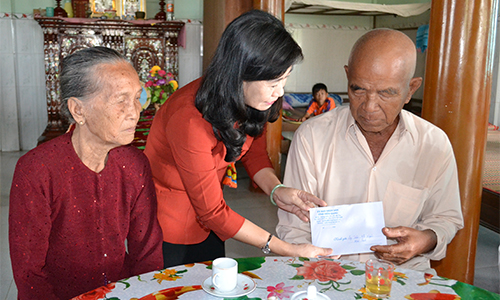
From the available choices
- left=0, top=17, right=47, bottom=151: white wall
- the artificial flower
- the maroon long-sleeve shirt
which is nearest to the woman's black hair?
the maroon long-sleeve shirt

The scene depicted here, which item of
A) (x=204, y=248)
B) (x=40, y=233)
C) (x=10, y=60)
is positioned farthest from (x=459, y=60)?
(x=10, y=60)

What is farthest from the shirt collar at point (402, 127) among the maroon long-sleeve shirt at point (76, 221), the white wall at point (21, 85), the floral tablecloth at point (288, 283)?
the white wall at point (21, 85)

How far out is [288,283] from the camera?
1.45m

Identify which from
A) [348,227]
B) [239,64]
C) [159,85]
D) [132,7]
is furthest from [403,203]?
[132,7]

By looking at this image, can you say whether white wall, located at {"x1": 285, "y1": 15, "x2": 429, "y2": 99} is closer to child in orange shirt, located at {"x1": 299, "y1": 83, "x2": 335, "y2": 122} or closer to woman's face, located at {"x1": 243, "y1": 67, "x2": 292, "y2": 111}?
child in orange shirt, located at {"x1": 299, "y1": 83, "x2": 335, "y2": 122}

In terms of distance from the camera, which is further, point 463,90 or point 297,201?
point 463,90

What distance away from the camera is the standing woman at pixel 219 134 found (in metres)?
1.65

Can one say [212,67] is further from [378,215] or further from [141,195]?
[378,215]

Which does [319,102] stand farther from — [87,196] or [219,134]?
[87,196]

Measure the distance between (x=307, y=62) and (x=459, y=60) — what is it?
7153mm

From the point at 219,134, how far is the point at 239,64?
0.31m

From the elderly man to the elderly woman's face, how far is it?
91 centimetres

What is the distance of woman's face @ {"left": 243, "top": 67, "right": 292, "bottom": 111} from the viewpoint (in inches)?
66.3

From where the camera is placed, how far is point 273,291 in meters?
1.39
